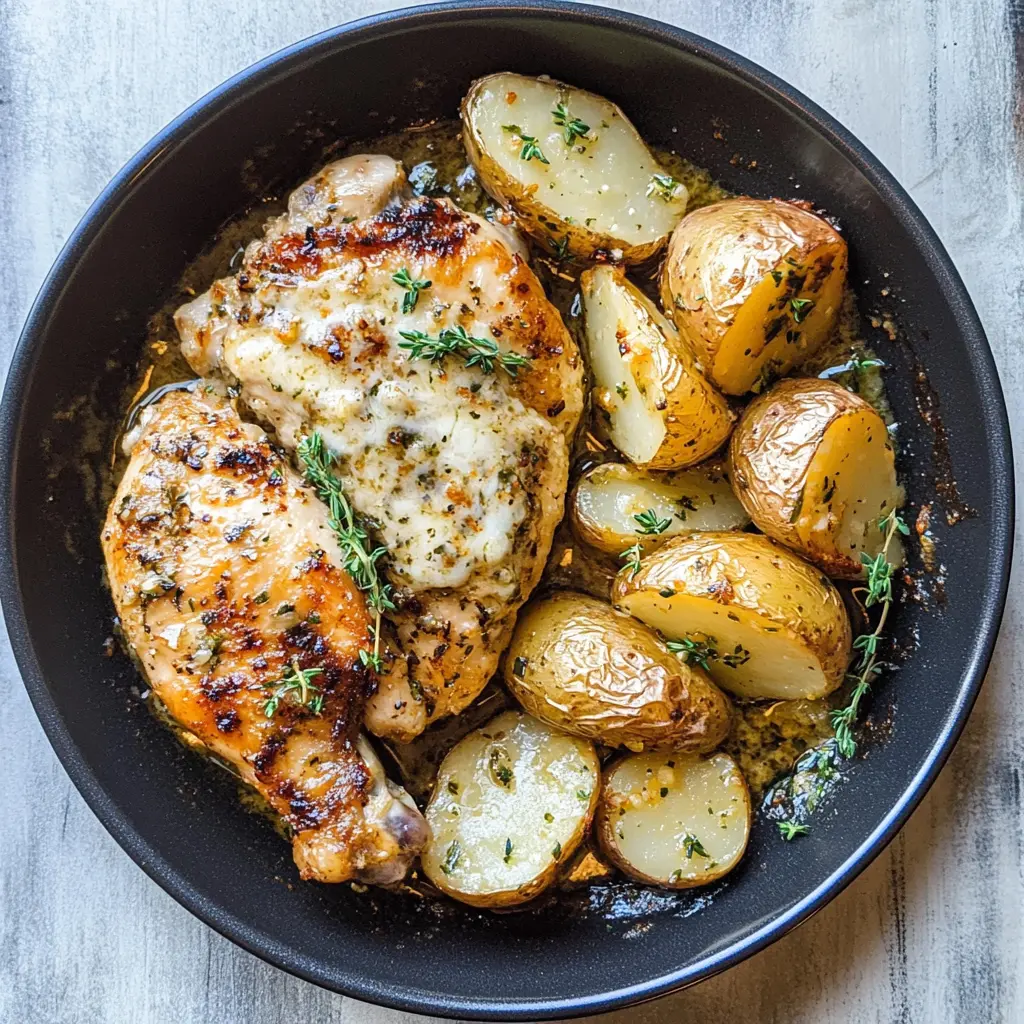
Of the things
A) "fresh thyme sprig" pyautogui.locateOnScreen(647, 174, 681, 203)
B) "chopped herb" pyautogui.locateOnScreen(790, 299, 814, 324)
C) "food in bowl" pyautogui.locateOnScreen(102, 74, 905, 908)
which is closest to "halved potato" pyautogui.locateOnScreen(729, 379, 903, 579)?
"food in bowl" pyautogui.locateOnScreen(102, 74, 905, 908)

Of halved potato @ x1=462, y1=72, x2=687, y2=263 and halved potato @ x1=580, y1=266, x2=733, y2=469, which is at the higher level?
halved potato @ x1=462, y1=72, x2=687, y2=263

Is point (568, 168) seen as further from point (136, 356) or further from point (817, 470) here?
point (136, 356)

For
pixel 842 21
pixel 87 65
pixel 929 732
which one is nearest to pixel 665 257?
pixel 842 21

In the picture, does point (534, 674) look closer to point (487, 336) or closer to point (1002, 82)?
point (487, 336)

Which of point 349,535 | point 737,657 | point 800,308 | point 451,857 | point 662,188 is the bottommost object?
point 451,857

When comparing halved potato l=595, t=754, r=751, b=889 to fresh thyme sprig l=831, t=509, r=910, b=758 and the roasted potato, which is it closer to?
the roasted potato

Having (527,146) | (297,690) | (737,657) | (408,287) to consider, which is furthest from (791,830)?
(527,146)

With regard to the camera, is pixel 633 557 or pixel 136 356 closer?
pixel 633 557
